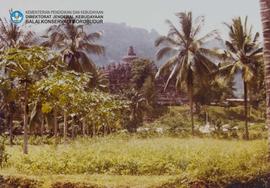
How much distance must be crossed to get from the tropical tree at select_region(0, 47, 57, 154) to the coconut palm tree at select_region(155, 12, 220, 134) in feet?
50.9

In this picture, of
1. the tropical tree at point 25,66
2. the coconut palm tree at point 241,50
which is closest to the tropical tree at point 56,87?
the tropical tree at point 25,66

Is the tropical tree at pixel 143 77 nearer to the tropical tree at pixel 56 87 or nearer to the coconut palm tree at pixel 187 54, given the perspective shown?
the coconut palm tree at pixel 187 54

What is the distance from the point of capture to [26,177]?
8.92 m

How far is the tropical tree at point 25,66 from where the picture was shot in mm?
12588

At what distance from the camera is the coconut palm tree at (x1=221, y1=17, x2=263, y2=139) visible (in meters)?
26.7

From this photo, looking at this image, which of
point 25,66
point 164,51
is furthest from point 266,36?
point 164,51

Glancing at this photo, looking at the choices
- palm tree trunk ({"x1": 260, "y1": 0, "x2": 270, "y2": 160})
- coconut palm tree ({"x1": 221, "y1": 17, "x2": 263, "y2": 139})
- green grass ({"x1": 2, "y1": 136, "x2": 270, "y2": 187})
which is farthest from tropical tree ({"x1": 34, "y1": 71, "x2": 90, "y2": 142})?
coconut palm tree ({"x1": 221, "y1": 17, "x2": 263, "y2": 139})

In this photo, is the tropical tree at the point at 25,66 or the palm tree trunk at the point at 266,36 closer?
the palm tree trunk at the point at 266,36

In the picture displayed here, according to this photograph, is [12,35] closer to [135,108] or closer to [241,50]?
[241,50]

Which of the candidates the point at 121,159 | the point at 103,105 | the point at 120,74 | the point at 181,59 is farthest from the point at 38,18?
the point at 120,74

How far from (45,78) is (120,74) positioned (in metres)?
41.1

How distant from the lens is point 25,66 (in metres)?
13.0

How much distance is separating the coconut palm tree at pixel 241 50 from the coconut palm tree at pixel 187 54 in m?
0.99

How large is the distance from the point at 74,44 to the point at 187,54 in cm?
689
